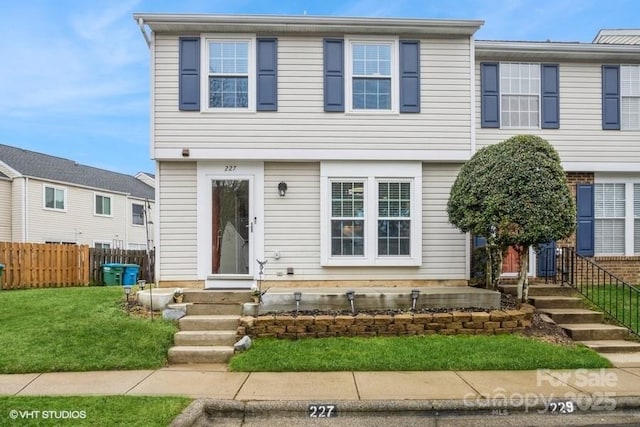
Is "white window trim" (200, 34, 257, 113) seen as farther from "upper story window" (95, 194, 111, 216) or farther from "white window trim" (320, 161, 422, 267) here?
"upper story window" (95, 194, 111, 216)

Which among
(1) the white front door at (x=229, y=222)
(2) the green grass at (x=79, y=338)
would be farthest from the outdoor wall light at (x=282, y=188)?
(2) the green grass at (x=79, y=338)

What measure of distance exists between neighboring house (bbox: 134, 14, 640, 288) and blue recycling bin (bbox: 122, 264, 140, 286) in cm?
684

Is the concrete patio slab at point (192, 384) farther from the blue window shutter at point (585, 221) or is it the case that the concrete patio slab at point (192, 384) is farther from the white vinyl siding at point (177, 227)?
the blue window shutter at point (585, 221)

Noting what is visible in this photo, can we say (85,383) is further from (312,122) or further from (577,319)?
(577,319)

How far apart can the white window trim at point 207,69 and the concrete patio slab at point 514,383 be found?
20.4 feet

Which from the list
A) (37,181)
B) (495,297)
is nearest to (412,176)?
(495,297)

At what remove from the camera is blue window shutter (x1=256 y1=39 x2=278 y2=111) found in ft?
27.7

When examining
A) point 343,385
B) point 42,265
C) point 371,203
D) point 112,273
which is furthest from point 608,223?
point 42,265

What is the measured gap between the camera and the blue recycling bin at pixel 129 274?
14.3 m

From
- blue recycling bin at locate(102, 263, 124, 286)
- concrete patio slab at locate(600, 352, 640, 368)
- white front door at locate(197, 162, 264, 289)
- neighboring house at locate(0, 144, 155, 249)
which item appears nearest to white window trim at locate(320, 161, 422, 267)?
white front door at locate(197, 162, 264, 289)

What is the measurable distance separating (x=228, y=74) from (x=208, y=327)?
497cm

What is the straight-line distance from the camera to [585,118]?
9.64m

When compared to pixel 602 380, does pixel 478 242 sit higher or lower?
higher

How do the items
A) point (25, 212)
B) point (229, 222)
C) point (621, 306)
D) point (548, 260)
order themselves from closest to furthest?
point (621, 306)
point (229, 222)
point (548, 260)
point (25, 212)
